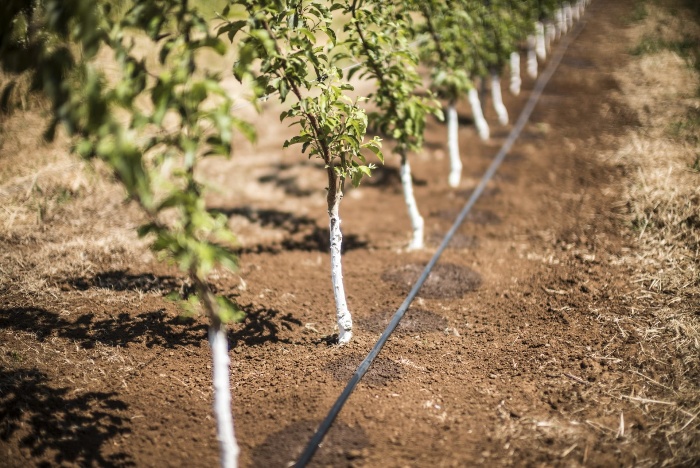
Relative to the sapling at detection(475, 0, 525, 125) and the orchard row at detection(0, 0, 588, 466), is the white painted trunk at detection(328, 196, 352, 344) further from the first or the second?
the sapling at detection(475, 0, 525, 125)

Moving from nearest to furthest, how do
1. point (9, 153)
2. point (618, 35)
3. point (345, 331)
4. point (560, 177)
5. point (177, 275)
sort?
1. point (345, 331)
2. point (177, 275)
3. point (9, 153)
4. point (560, 177)
5. point (618, 35)

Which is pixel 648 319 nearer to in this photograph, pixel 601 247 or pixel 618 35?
pixel 601 247

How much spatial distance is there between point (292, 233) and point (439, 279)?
105 inches

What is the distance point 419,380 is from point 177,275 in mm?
3261

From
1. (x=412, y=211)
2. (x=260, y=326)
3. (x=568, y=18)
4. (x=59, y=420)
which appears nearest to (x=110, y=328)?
(x=59, y=420)

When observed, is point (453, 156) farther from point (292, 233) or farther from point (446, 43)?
point (292, 233)

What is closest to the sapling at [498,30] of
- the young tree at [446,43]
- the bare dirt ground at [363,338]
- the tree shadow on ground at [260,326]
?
the young tree at [446,43]

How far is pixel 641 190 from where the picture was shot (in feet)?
21.0

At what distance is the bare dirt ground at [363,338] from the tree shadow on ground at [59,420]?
1 centimetres

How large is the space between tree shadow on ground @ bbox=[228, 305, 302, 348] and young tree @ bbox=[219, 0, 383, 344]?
2.24 ft

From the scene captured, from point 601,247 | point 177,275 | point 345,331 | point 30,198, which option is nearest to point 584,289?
point 601,247

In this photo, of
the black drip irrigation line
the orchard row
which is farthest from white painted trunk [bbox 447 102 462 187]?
the orchard row

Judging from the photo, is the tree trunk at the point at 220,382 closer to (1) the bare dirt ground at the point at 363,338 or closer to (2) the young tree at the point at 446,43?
(1) the bare dirt ground at the point at 363,338

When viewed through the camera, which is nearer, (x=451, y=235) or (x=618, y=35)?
(x=451, y=235)
